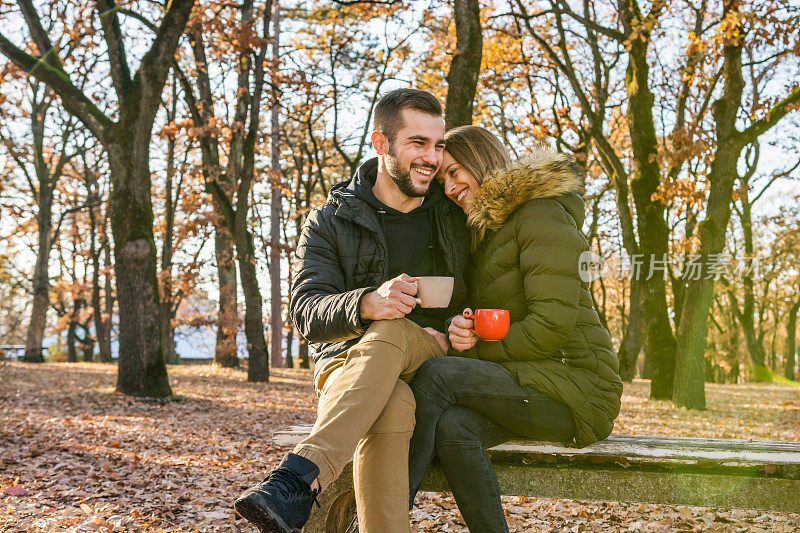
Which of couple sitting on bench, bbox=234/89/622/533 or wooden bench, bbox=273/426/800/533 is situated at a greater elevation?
couple sitting on bench, bbox=234/89/622/533

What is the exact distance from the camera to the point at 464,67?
298 inches

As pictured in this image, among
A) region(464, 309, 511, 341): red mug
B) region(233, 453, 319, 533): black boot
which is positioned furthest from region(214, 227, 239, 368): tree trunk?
region(233, 453, 319, 533): black boot

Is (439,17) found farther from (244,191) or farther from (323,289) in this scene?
(323,289)

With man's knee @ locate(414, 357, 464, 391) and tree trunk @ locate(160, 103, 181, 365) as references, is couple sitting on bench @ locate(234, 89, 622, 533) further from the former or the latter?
tree trunk @ locate(160, 103, 181, 365)

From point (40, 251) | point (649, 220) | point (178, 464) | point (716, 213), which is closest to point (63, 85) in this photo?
point (178, 464)

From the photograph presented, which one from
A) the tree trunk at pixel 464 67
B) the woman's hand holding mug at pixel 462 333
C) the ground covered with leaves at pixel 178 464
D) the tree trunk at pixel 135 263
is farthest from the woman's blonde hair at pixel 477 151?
the tree trunk at pixel 135 263

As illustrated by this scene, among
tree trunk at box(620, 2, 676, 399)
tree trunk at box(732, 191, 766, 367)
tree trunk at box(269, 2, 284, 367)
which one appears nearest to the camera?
tree trunk at box(620, 2, 676, 399)

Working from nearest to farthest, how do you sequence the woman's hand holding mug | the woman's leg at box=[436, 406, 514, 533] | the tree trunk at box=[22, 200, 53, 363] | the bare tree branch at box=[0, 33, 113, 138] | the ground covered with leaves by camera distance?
the woman's leg at box=[436, 406, 514, 533], the woman's hand holding mug, the ground covered with leaves, the bare tree branch at box=[0, 33, 113, 138], the tree trunk at box=[22, 200, 53, 363]

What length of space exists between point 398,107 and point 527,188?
0.89m

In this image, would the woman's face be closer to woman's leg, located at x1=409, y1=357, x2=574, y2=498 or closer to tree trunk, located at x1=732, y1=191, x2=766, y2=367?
woman's leg, located at x1=409, y1=357, x2=574, y2=498

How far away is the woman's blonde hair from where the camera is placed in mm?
3572

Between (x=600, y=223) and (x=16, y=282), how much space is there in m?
25.0

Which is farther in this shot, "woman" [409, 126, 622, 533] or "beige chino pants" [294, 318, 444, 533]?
"woman" [409, 126, 622, 533]

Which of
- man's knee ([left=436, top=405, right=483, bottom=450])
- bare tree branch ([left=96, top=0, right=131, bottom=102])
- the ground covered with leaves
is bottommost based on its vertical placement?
the ground covered with leaves
